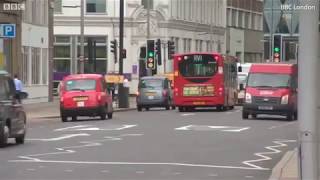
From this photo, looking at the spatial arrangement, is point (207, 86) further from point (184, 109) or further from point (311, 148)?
point (311, 148)

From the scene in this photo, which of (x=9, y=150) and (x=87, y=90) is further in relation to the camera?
(x=87, y=90)

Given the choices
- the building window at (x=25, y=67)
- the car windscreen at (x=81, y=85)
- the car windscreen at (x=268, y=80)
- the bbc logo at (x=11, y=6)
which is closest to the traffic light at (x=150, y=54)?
the building window at (x=25, y=67)

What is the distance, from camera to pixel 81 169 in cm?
1517

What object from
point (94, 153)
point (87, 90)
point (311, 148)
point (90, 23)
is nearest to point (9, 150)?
point (94, 153)

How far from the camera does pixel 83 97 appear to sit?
A: 109ft

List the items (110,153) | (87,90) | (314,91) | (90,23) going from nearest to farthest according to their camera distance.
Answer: (314,91)
(110,153)
(87,90)
(90,23)

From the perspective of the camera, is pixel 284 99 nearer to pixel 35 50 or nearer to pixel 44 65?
pixel 35 50

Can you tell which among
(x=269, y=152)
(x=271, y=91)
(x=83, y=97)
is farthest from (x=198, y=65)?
(x=269, y=152)

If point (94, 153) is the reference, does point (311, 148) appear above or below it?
above

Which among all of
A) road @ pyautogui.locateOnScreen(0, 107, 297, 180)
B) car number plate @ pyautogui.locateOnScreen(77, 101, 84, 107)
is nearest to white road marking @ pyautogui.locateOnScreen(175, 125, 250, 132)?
road @ pyautogui.locateOnScreen(0, 107, 297, 180)

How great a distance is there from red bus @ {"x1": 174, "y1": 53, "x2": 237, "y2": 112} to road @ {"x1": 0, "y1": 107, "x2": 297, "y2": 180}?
13.3 meters

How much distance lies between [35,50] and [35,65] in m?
1.08

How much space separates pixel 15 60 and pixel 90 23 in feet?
109

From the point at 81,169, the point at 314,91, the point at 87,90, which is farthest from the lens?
the point at 87,90
